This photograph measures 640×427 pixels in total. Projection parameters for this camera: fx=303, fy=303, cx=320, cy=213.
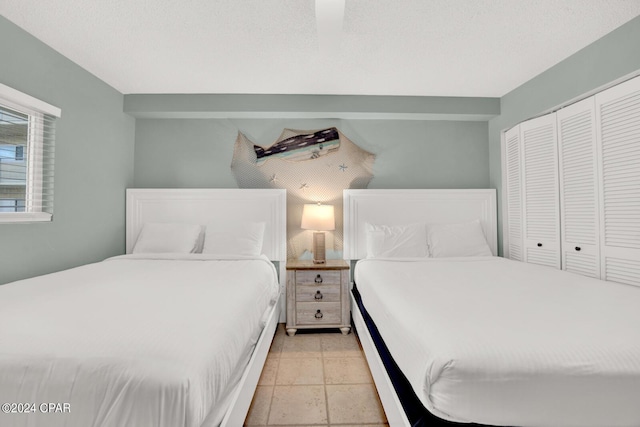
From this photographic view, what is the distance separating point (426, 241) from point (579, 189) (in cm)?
122

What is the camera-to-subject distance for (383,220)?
313 centimetres

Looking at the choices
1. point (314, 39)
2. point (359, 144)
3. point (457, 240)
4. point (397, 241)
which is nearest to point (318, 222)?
point (397, 241)

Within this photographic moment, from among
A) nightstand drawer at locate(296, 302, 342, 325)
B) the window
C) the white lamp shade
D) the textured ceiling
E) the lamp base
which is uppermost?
the textured ceiling

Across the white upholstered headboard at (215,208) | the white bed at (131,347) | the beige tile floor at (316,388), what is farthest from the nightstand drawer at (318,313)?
the white bed at (131,347)

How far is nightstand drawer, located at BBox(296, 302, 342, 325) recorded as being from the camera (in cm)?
274

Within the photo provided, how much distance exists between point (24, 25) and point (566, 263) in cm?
419

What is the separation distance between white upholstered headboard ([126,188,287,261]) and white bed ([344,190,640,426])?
149cm

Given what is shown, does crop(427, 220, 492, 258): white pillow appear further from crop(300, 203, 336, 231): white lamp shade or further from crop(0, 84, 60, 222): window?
crop(0, 84, 60, 222): window

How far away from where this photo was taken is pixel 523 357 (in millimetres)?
939

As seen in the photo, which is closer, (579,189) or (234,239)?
(579,189)

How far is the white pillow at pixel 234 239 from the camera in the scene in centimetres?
281

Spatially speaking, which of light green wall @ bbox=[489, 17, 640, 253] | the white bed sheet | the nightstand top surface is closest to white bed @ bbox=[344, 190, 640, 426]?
the white bed sheet

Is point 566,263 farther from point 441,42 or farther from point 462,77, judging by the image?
point 441,42

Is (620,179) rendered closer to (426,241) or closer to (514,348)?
(426,241)
